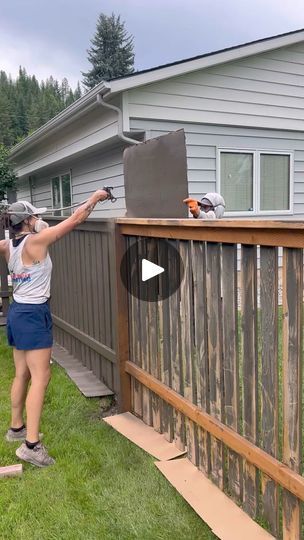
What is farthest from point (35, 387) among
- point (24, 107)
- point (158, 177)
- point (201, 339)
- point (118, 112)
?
point (24, 107)

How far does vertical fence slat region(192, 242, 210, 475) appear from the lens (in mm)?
2523

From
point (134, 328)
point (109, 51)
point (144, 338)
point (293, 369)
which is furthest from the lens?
point (109, 51)

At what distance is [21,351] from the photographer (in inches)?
124

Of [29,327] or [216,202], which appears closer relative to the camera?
[29,327]

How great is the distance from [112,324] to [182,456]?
1.20 metres

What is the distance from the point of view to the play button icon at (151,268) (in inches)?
112

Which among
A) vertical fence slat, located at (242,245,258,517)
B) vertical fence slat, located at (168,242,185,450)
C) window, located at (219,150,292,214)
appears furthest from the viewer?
window, located at (219,150,292,214)

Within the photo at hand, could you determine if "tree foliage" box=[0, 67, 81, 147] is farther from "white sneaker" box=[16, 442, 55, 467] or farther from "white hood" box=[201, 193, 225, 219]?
"white sneaker" box=[16, 442, 55, 467]

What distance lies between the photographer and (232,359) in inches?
91.9

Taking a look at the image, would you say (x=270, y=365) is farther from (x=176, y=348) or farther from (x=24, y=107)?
(x=24, y=107)

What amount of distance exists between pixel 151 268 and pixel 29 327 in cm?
85

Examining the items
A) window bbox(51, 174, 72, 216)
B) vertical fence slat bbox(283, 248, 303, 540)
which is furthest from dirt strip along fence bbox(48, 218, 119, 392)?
window bbox(51, 174, 72, 216)

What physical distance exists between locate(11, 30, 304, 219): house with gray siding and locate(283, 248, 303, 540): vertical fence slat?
216 inches

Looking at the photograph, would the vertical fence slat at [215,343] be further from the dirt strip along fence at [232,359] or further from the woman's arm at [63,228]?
the woman's arm at [63,228]
